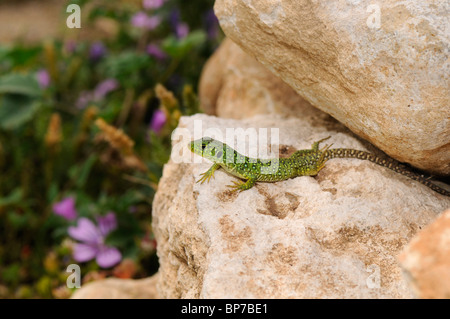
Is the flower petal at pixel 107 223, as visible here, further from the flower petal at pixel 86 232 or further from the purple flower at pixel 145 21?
the purple flower at pixel 145 21

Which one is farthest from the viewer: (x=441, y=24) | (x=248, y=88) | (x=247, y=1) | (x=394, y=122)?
(x=248, y=88)

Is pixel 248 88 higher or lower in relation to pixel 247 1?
lower

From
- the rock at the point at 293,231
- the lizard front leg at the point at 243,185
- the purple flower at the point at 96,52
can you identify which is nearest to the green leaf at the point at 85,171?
the rock at the point at 293,231

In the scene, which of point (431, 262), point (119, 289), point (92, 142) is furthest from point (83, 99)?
point (431, 262)

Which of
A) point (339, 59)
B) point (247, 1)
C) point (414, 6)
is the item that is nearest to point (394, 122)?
point (339, 59)

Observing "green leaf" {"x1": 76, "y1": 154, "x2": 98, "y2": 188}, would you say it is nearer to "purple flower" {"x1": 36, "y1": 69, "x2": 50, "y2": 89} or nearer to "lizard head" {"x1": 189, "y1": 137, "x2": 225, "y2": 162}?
"purple flower" {"x1": 36, "y1": 69, "x2": 50, "y2": 89}

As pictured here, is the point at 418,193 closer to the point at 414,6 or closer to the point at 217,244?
the point at 414,6
